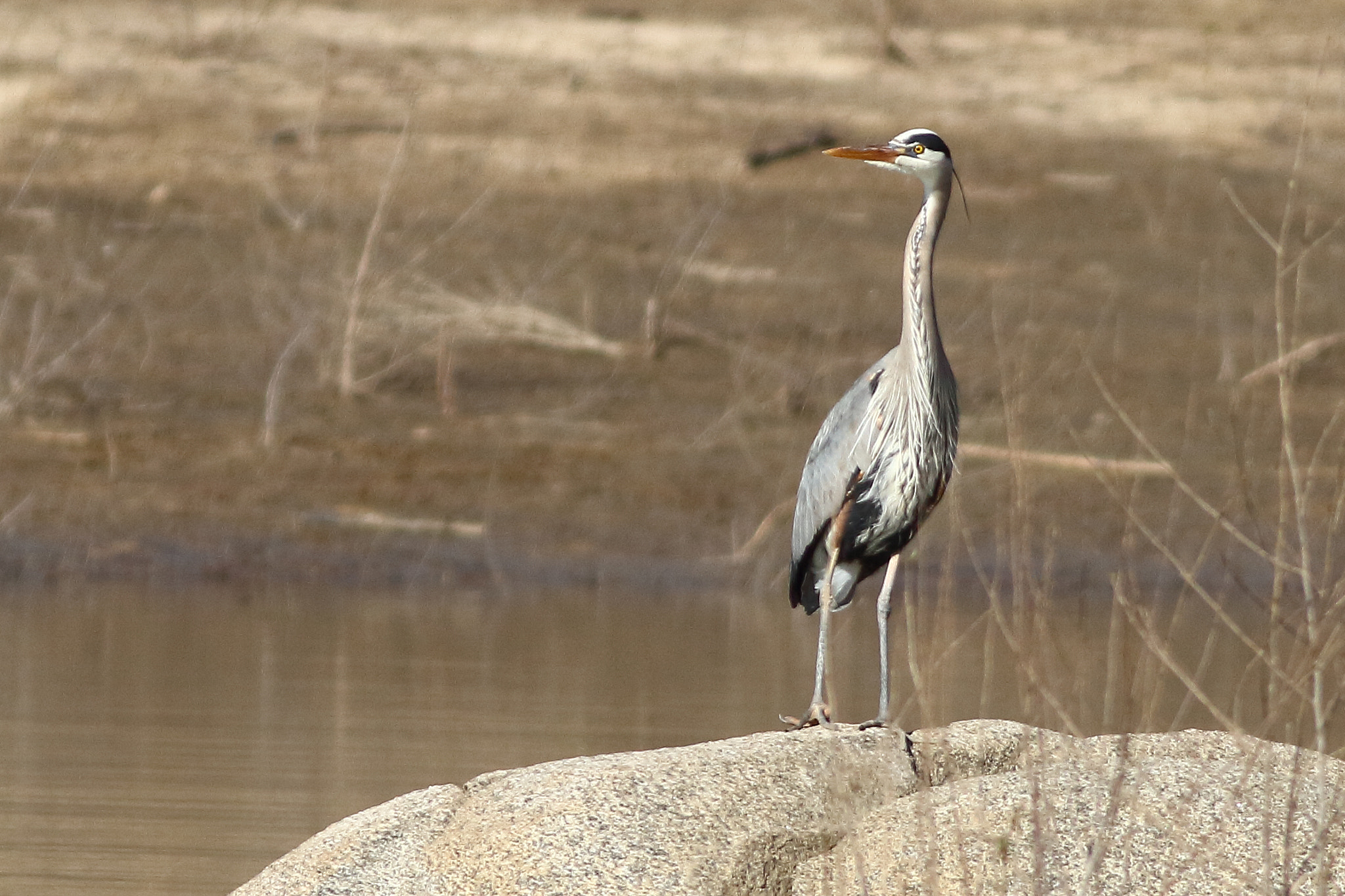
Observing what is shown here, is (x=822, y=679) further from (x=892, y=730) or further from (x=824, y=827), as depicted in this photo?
(x=824, y=827)

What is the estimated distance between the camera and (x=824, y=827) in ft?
18.8

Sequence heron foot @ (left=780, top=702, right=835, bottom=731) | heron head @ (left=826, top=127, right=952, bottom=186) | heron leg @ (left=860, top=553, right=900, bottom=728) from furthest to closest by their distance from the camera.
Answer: heron head @ (left=826, top=127, right=952, bottom=186) → heron foot @ (left=780, top=702, right=835, bottom=731) → heron leg @ (left=860, top=553, right=900, bottom=728)

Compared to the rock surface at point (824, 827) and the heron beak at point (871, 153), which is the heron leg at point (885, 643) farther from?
the heron beak at point (871, 153)

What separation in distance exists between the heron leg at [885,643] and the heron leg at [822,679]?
149mm

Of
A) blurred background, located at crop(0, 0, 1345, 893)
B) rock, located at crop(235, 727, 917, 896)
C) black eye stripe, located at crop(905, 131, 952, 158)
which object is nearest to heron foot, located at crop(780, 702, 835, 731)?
rock, located at crop(235, 727, 917, 896)

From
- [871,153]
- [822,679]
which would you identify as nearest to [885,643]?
[822,679]

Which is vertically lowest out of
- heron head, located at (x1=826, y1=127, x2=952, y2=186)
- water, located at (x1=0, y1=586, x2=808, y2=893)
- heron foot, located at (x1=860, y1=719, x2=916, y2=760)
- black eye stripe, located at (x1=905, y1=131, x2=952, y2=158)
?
water, located at (x1=0, y1=586, x2=808, y2=893)

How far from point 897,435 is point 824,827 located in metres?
1.57

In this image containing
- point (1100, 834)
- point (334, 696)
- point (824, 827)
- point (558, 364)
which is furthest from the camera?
point (558, 364)

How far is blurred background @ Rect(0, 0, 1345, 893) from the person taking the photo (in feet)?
32.7

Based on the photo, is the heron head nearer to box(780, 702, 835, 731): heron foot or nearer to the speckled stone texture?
box(780, 702, 835, 731): heron foot

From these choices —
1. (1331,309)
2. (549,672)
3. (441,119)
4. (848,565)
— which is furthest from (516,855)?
(441,119)

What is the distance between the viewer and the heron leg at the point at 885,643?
6438mm

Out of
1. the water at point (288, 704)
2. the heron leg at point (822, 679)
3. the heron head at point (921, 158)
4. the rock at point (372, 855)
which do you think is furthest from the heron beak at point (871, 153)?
the water at point (288, 704)
